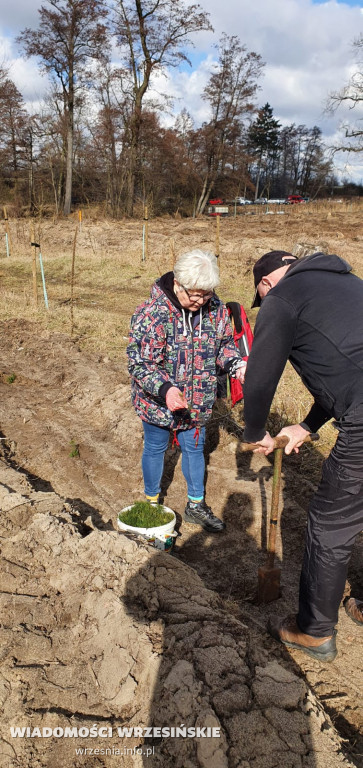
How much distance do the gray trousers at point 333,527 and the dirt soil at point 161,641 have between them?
32 centimetres

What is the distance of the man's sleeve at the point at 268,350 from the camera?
206 centimetres

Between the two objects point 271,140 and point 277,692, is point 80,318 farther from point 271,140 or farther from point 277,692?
point 271,140

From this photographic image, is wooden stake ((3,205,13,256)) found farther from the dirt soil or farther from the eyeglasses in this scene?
the eyeglasses

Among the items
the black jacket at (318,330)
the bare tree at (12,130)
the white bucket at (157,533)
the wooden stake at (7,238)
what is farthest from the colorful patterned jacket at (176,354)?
the bare tree at (12,130)

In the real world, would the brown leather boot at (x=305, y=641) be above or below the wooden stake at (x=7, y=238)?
below

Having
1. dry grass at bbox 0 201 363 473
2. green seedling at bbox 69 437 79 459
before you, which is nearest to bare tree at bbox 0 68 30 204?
dry grass at bbox 0 201 363 473

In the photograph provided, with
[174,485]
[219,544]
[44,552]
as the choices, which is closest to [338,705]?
[219,544]

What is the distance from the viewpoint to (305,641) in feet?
8.21

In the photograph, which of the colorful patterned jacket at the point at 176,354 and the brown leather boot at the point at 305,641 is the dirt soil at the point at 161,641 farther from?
the colorful patterned jacket at the point at 176,354

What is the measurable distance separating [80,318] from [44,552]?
732 cm

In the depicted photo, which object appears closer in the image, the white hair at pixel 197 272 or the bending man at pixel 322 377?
the bending man at pixel 322 377

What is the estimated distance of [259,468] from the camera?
471cm

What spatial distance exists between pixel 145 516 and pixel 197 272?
173 cm

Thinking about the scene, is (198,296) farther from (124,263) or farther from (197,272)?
(124,263)
